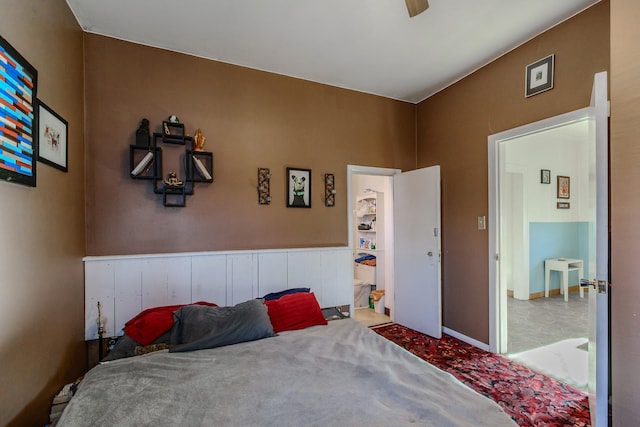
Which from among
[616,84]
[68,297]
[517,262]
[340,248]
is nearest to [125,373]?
[68,297]

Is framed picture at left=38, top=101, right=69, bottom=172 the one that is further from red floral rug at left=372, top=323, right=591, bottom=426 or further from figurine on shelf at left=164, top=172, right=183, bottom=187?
red floral rug at left=372, top=323, right=591, bottom=426

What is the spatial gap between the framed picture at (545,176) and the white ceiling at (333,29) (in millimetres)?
2902

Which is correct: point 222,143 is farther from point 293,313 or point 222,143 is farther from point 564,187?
point 564,187

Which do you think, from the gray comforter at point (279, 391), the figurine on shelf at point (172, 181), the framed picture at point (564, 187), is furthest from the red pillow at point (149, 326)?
the framed picture at point (564, 187)

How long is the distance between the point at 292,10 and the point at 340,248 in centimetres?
223

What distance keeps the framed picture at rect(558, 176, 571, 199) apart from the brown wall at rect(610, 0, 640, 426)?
4.28m

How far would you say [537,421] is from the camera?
→ 186 centimetres

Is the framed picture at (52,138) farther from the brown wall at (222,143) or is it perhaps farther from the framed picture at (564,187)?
the framed picture at (564,187)

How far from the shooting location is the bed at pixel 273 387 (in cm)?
113

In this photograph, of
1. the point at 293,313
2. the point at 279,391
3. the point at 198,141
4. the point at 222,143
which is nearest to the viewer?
the point at 279,391

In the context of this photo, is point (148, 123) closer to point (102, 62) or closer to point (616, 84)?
point (102, 62)

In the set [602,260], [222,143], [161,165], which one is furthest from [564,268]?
[161,165]

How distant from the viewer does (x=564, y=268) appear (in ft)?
15.1

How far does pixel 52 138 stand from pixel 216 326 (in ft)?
5.04
